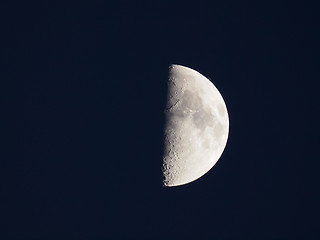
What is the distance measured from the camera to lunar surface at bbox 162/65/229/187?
8.45 metres

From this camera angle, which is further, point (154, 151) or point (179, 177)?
point (179, 177)

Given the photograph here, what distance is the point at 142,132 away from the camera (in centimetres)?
838

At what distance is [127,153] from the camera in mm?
8156

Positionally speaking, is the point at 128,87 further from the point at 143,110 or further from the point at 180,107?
the point at 180,107

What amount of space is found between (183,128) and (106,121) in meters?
1.67

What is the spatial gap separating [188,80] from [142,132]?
5.41 ft

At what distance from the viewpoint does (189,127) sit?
8.49 metres

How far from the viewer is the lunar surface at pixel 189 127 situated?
27.7 ft

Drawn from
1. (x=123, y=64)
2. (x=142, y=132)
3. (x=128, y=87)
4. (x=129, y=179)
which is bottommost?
(x=129, y=179)

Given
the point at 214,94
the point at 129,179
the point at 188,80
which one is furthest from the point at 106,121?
the point at 214,94

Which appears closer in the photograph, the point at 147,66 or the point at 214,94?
the point at 147,66

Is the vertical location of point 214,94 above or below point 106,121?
above

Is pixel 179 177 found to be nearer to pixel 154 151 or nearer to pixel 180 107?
pixel 154 151

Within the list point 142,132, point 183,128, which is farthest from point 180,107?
point 142,132
